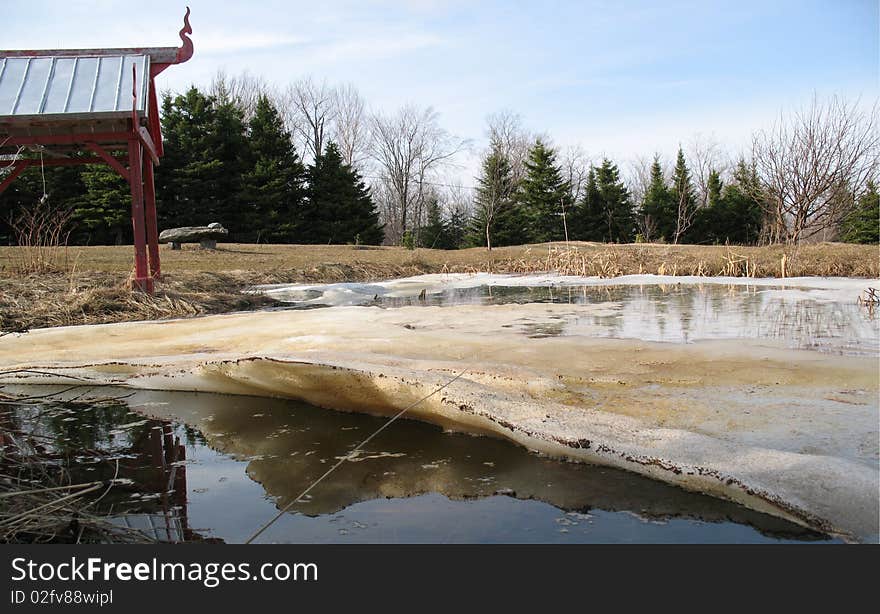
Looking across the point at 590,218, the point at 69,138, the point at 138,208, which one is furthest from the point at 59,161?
the point at 590,218

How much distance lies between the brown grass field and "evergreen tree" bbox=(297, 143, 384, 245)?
36.9 feet

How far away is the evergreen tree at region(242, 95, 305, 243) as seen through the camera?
32.8m

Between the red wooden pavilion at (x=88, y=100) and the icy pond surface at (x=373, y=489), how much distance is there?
19.7 feet

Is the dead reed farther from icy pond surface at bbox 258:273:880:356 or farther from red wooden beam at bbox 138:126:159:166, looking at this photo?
red wooden beam at bbox 138:126:159:166

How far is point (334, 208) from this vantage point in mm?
35406

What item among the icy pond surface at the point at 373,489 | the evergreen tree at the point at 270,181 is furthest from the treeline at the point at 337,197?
the icy pond surface at the point at 373,489

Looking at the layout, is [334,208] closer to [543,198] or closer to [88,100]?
[543,198]

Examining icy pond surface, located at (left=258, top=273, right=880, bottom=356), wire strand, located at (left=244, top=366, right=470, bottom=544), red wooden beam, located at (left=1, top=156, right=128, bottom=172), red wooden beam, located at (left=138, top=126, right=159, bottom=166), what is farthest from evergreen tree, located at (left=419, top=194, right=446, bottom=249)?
wire strand, located at (left=244, top=366, right=470, bottom=544)

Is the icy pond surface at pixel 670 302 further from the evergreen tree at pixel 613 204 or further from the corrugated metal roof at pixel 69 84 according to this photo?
the evergreen tree at pixel 613 204

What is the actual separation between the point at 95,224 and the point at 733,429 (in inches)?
1207

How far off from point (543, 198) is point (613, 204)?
4812 millimetres

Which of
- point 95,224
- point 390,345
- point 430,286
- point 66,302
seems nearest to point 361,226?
point 95,224

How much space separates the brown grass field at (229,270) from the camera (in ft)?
30.1
